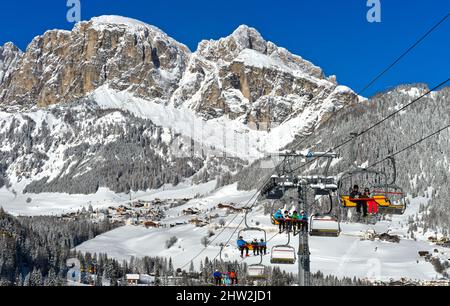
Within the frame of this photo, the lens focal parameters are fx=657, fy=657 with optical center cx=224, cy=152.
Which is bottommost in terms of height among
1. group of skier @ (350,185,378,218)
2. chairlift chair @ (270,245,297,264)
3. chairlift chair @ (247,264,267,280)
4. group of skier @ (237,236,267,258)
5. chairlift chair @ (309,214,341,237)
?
chairlift chair @ (247,264,267,280)

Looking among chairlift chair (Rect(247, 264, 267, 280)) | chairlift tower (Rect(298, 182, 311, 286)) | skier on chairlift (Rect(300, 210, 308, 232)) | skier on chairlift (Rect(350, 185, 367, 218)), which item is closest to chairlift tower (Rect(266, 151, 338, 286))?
chairlift tower (Rect(298, 182, 311, 286))

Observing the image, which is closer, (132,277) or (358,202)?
(358,202)

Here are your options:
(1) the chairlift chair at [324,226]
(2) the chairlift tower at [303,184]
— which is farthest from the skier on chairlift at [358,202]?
(1) the chairlift chair at [324,226]

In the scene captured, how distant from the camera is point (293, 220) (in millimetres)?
38406

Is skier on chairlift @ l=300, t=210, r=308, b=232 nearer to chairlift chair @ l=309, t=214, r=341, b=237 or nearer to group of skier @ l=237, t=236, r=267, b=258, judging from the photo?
chairlift chair @ l=309, t=214, r=341, b=237

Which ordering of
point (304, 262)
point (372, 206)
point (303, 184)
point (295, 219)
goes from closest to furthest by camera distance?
point (372, 206) → point (304, 262) → point (303, 184) → point (295, 219)

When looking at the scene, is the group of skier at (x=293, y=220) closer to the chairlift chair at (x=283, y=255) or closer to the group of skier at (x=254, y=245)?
the chairlift chair at (x=283, y=255)

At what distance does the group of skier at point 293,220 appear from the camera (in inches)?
1499

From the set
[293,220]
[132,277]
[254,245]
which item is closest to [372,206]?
[293,220]

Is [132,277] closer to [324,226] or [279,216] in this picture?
[279,216]

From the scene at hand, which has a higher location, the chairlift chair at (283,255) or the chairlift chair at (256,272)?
the chairlift chair at (283,255)

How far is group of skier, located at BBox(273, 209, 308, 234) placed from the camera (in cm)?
3806
